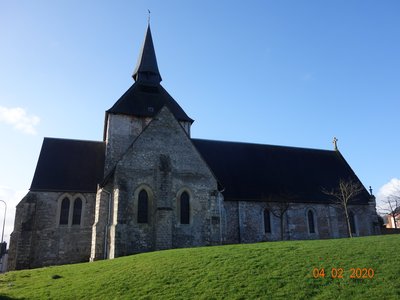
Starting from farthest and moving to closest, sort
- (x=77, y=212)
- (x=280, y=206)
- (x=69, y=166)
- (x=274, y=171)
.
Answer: (x=274, y=171)
(x=280, y=206)
(x=69, y=166)
(x=77, y=212)

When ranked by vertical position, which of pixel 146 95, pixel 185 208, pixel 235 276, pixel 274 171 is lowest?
pixel 235 276

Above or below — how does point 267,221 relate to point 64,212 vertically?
below

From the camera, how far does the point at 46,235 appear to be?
→ 903 inches

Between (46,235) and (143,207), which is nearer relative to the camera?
(143,207)

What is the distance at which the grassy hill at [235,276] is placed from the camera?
34.4 feet

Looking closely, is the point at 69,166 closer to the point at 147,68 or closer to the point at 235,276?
the point at 147,68

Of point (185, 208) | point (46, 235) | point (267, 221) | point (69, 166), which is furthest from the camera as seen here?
point (267, 221)

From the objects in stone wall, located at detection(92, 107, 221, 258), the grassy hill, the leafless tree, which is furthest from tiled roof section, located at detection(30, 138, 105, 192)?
the leafless tree

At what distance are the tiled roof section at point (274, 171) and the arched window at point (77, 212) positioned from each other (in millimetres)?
10339

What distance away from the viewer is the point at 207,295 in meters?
10.6

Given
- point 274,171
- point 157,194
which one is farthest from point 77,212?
point 274,171

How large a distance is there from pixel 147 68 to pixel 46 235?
16139mm
